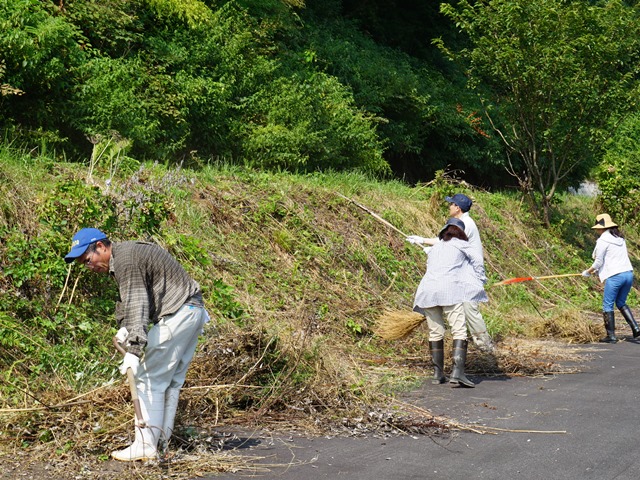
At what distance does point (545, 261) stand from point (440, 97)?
5903 mm

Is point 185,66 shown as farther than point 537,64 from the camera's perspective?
No

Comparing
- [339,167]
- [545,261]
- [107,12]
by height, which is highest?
[107,12]

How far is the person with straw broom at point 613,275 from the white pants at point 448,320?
4.34 m

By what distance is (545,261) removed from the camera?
18031mm

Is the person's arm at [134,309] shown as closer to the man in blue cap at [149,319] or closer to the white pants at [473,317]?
the man in blue cap at [149,319]

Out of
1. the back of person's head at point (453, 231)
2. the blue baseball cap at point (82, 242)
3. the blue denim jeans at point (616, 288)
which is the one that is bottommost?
the blue denim jeans at point (616, 288)

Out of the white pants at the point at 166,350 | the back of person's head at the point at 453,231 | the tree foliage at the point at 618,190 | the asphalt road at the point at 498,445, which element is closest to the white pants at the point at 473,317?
the back of person's head at the point at 453,231

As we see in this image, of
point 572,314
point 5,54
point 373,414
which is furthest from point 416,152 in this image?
point 373,414

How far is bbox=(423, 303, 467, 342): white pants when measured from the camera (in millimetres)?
9016

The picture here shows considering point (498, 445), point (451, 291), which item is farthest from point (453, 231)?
point (498, 445)

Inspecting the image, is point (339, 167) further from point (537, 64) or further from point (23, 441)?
point (23, 441)

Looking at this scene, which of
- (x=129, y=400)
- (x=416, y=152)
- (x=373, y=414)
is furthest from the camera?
(x=416, y=152)

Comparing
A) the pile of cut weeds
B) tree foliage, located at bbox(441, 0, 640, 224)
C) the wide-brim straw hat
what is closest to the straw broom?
the pile of cut weeds

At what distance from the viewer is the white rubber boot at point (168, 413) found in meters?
5.89
